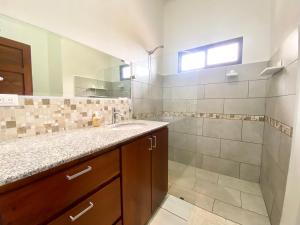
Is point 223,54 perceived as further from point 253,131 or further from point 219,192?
point 219,192

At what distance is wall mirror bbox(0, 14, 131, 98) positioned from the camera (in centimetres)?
87

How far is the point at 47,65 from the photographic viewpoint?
1053mm

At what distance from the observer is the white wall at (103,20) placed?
→ 3.20ft

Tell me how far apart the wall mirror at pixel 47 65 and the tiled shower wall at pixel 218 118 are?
129 centimetres

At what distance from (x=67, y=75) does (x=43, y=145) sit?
70cm

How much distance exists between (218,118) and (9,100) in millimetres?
2264

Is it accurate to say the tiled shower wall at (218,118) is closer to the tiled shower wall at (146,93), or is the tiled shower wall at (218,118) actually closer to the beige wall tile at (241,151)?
the beige wall tile at (241,151)

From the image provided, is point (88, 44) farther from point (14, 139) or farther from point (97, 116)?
point (14, 139)

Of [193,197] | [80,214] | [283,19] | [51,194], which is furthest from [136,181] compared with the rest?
[283,19]

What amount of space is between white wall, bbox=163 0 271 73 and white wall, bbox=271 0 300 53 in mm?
139

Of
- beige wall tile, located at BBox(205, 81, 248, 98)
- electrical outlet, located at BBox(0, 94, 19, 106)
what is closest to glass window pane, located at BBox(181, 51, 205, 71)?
beige wall tile, located at BBox(205, 81, 248, 98)

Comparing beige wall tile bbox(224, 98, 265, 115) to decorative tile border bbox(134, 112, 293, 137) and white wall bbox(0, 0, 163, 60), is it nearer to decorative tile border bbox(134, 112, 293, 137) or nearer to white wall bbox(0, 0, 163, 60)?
decorative tile border bbox(134, 112, 293, 137)

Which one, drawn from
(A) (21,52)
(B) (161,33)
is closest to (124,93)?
(A) (21,52)

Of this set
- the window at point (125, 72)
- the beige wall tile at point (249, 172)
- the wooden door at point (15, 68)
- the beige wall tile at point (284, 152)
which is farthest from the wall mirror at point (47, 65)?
the beige wall tile at point (249, 172)
